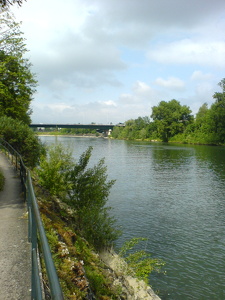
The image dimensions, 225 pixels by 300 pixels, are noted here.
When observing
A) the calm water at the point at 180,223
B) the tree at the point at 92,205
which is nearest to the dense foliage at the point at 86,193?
the tree at the point at 92,205

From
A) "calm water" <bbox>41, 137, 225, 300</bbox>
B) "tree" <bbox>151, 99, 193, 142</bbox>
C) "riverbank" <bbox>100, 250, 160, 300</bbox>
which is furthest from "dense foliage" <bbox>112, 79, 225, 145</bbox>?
"riverbank" <bbox>100, 250, 160, 300</bbox>

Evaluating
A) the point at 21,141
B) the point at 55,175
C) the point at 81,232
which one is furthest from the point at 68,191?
the point at 21,141

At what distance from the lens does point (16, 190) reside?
43.5 feet

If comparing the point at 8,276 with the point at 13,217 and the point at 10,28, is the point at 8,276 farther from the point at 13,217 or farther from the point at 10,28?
the point at 10,28

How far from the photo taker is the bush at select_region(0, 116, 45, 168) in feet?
99.6

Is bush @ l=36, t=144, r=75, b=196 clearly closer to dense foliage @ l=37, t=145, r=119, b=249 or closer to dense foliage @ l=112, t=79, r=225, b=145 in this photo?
dense foliage @ l=37, t=145, r=119, b=249

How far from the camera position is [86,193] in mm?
20031

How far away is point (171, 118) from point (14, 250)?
132 m

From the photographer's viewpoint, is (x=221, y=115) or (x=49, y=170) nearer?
(x=49, y=170)

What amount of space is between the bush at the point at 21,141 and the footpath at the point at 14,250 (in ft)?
61.8

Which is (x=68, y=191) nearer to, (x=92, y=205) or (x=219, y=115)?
(x=92, y=205)

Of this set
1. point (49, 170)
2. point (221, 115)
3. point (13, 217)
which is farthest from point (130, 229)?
point (221, 115)

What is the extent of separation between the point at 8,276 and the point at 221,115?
347ft

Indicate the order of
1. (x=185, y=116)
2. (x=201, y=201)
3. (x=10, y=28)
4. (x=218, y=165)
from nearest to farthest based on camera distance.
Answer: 1. (x=10, y=28)
2. (x=201, y=201)
3. (x=218, y=165)
4. (x=185, y=116)
